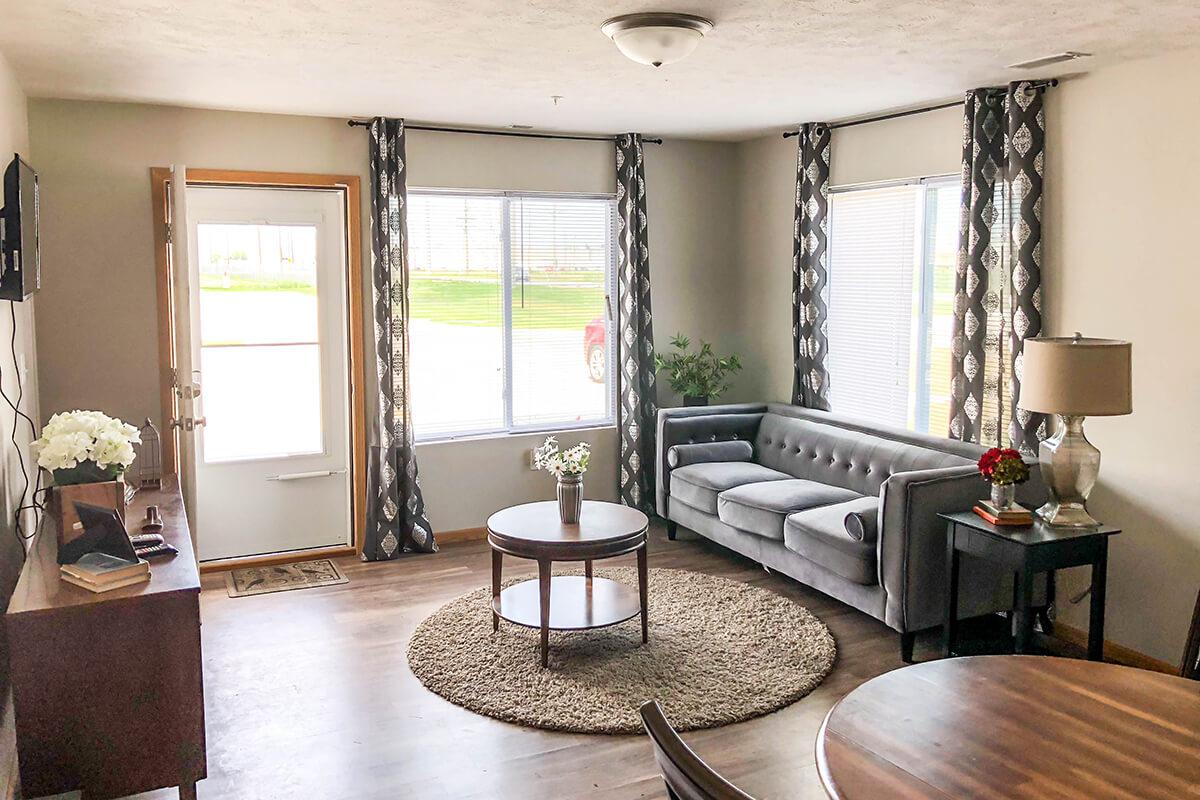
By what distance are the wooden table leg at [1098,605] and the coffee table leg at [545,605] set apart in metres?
2.11

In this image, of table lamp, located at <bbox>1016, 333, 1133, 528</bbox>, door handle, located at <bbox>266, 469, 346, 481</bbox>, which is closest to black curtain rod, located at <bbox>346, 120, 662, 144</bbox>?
door handle, located at <bbox>266, 469, 346, 481</bbox>

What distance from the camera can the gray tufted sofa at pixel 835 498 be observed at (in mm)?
4199

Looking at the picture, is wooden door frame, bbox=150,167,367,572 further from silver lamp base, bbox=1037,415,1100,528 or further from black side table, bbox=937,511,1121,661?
silver lamp base, bbox=1037,415,1100,528

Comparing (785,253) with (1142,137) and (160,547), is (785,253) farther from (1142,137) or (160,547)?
(160,547)

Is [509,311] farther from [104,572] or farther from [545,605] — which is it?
[104,572]

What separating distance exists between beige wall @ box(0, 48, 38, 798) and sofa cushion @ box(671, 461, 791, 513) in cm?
326

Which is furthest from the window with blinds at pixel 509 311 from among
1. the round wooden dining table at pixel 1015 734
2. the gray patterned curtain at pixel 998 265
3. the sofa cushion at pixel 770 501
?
the round wooden dining table at pixel 1015 734

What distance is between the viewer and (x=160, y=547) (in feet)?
10.3

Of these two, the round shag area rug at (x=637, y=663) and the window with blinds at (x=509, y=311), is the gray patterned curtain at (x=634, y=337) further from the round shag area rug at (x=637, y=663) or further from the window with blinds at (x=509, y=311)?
the round shag area rug at (x=637, y=663)

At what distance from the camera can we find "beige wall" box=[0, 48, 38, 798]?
3.32 metres

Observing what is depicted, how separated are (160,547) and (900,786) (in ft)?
7.89

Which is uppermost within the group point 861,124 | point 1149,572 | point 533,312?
point 861,124

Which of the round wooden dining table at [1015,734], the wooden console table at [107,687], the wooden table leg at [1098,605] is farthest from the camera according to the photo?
the wooden table leg at [1098,605]

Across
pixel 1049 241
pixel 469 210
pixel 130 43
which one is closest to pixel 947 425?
pixel 1049 241
